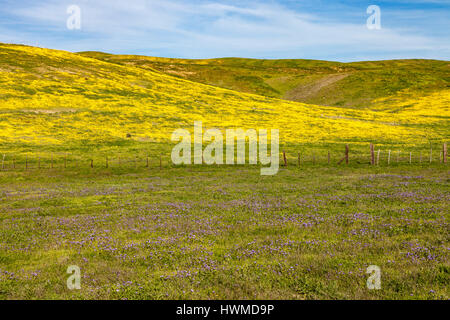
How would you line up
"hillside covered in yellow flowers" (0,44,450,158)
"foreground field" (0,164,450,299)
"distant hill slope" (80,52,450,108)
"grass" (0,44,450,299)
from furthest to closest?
"distant hill slope" (80,52,450,108) < "hillside covered in yellow flowers" (0,44,450,158) < "grass" (0,44,450,299) < "foreground field" (0,164,450,299)

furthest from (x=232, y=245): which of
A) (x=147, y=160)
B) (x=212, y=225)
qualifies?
(x=147, y=160)

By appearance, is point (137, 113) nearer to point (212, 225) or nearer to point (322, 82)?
point (212, 225)

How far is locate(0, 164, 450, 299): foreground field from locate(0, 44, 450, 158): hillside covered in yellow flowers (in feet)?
120

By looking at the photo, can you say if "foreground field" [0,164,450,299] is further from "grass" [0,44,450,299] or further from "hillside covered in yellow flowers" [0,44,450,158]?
"hillside covered in yellow flowers" [0,44,450,158]

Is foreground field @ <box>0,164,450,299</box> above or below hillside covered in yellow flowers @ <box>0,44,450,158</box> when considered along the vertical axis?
below

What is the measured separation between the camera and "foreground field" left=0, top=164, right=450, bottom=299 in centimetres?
775

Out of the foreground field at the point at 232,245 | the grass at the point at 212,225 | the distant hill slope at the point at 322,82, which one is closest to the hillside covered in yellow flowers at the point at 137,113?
the grass at the point at 212,225

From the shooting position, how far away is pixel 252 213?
15.6 m

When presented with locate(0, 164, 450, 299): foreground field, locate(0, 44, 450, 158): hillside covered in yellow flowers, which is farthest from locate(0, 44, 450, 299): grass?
locate(0, 44, 450, 158): hillside covered in yellow flowers

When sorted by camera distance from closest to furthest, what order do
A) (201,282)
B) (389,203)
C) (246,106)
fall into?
(201,282) → (389,203) → (246,106)

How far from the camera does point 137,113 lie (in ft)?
248
